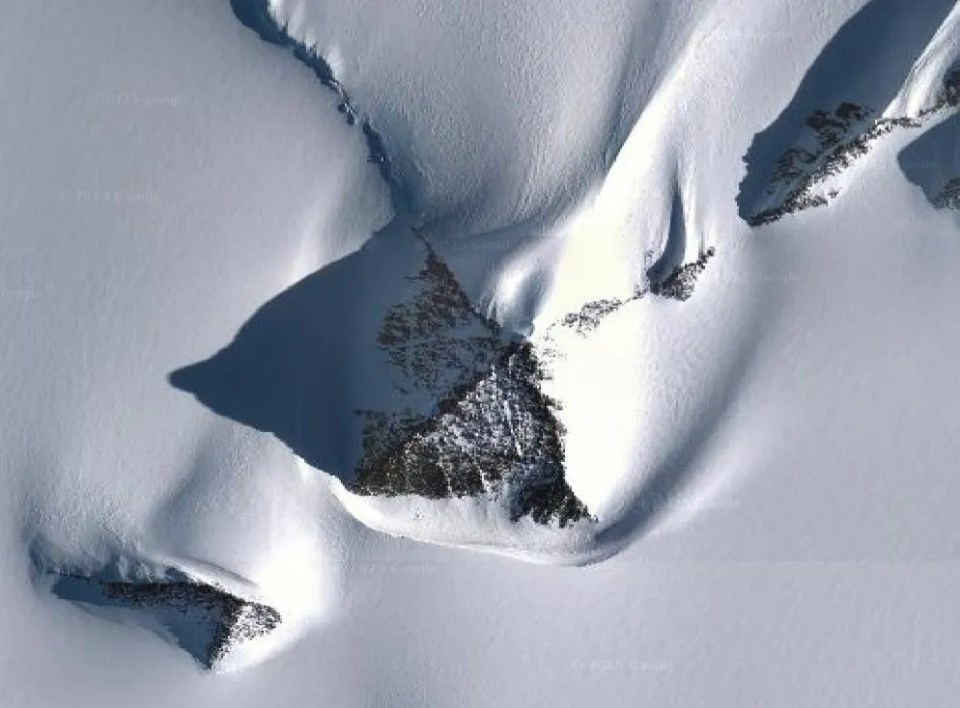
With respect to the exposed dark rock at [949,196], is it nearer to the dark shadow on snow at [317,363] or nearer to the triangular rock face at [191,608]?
the dark shadow on snow at [317,363]

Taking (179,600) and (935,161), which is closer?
(935,161)

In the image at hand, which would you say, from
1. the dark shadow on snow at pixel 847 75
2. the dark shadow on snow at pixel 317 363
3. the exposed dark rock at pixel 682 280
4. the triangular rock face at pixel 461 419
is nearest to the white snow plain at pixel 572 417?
the dark shadow on snow at pixel 847 75

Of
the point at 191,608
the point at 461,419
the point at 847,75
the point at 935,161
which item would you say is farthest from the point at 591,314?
the point at 191,608

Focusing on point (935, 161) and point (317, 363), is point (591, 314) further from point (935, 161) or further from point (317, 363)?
point (935, 161)

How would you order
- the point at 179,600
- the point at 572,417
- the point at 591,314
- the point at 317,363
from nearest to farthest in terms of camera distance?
1. the point at 591,314
2. the point at 572,417
3. the point at 317,363
4. the point at 179,600

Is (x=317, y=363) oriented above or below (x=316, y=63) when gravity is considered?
below

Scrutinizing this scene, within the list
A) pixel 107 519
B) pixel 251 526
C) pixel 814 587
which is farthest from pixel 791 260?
pixel 107 519

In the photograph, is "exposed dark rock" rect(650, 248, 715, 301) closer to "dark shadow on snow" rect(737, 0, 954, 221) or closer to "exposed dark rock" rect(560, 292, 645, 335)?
"exposed dark rock" rect(560, 292, 645, 335)
